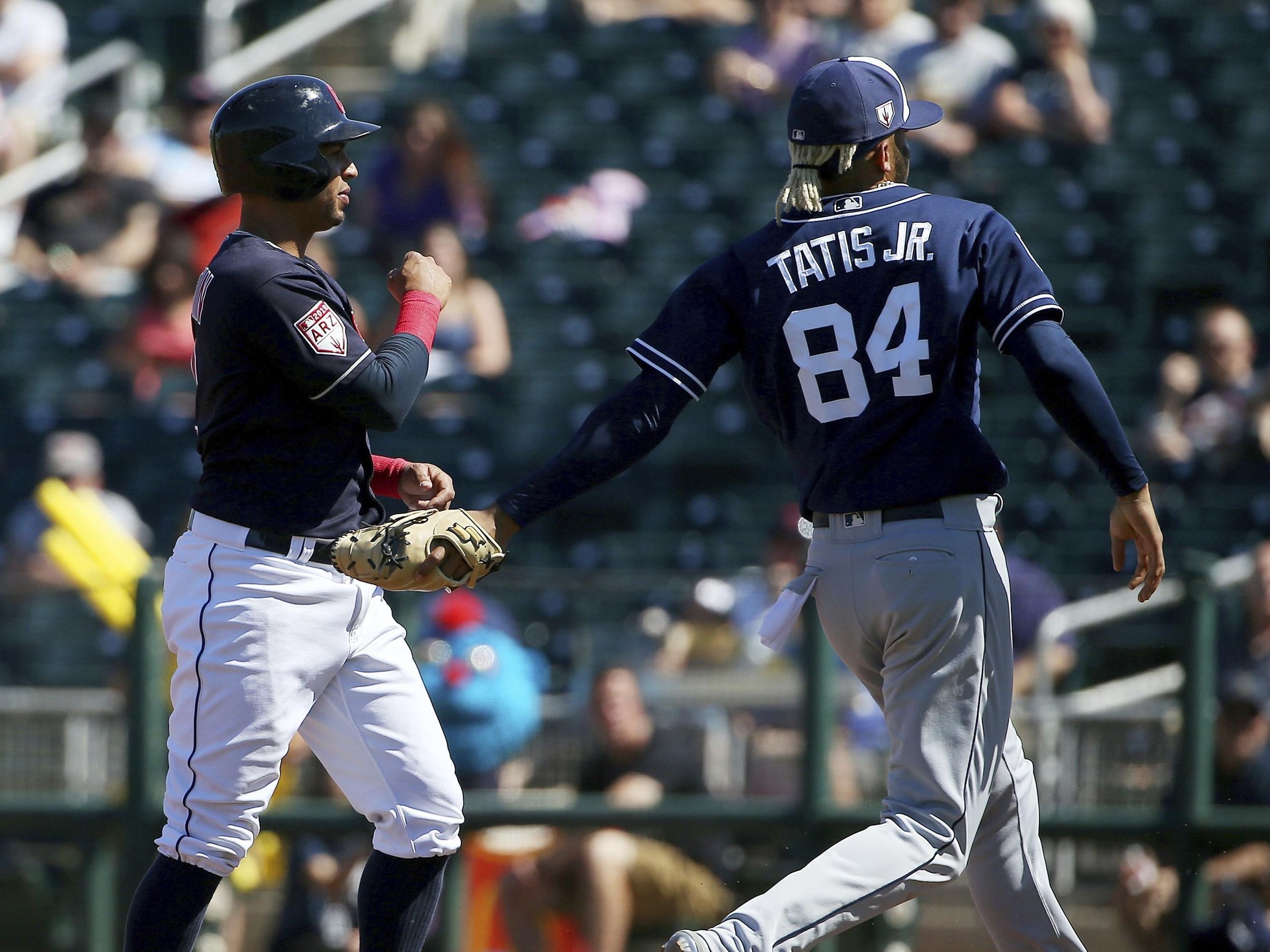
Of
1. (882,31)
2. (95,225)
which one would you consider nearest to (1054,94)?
(882,31)

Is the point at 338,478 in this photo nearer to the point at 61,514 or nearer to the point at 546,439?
the point at 61,514

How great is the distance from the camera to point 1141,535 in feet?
10.0

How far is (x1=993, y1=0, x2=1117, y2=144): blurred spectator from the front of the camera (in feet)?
28.4

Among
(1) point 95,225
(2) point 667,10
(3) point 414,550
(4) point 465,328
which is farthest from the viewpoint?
(2) point 667,10

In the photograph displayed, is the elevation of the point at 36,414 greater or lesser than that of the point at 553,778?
greater

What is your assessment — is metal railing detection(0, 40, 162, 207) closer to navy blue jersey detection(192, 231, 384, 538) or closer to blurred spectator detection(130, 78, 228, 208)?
blurred spectator detection(130, 78, 228, 208)

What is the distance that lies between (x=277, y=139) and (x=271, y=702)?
1.01m

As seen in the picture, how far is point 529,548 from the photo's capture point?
744 centimetres

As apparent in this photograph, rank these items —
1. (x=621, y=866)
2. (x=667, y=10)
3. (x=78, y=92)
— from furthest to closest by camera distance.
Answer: (x=78, y=92), (x=667, y=10), (x=621, y=866)

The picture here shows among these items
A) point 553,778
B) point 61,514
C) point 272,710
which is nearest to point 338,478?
point 272,710

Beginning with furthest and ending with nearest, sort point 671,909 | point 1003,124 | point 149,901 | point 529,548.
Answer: point 1003,124 → point 529,548 → point 671,909 → point 149,901

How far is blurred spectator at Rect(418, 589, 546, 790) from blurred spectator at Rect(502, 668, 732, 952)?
0.23m

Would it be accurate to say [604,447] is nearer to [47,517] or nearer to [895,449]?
[895,449]

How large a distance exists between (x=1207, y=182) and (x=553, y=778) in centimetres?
533
